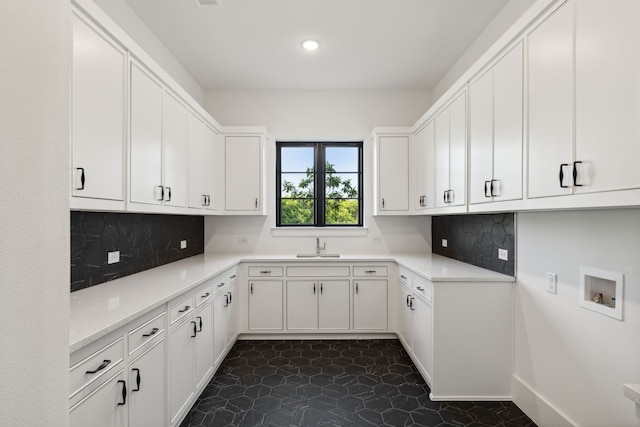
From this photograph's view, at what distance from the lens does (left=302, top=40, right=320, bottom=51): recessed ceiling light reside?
295 cm

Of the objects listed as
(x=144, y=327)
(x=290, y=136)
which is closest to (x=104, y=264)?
(x=144, y=327)

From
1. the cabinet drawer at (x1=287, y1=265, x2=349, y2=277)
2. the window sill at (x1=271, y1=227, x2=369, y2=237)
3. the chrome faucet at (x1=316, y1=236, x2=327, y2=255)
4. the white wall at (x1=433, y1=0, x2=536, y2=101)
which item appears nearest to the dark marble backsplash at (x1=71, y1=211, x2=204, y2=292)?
the window sill at (x1=271, y1=227, x2=369, y2=237)

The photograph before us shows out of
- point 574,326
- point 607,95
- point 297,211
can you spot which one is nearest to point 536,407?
point 574,326

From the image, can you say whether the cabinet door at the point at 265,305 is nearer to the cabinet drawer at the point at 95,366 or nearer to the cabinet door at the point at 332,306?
the cabinet door at the point at 332,306

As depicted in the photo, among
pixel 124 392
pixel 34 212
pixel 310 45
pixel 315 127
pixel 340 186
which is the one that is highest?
pixel 310 45

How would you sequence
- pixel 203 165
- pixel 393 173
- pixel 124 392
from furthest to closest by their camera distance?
pixel 393 173, pixel 203 165, pixel 124 392

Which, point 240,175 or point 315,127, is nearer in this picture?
point 240,175

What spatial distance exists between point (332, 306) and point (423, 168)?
5.99ft

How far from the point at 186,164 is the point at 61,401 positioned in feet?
7.88

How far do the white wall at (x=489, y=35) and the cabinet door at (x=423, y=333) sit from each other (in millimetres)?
2262

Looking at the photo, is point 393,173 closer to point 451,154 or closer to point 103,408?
point 451,154

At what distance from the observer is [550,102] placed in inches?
59.2

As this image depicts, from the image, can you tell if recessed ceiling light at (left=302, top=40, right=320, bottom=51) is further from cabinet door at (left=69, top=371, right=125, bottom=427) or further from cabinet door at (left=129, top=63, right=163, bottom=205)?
cabinet door at (left=69, top=371, right=125, bottom=427)

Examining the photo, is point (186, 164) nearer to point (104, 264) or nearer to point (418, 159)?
point (104, 264)
